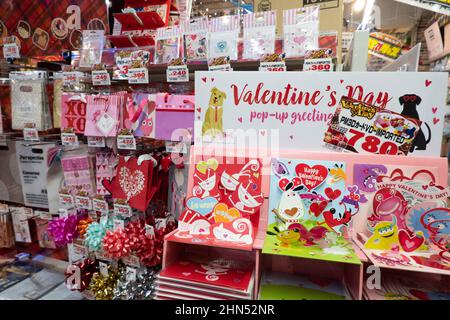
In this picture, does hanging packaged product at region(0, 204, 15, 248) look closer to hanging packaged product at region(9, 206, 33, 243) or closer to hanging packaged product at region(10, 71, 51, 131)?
hanging packaged product at region(9, 206, 33, 243)

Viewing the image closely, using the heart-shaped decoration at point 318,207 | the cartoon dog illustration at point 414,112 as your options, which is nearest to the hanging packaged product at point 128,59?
the heart-shaped decoration at point 318,207

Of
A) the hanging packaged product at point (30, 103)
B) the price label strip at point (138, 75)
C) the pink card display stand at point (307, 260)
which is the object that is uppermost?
the price label strip at point (138, 75)

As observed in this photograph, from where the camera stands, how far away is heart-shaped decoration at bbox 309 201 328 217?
1083mm

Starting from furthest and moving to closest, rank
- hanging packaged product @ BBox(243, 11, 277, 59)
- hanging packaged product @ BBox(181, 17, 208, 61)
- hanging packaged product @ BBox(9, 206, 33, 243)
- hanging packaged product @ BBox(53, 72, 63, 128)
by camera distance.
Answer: hanging packaged product @ BBox(9, 206, 33, 243) → hanging packaged product @ BBox(53, 72, 63, 128) → hanging packaged product @ BBox(181, 17, 208, 61) → hanging packaged product @ BBox(243, 11, 277, 59)

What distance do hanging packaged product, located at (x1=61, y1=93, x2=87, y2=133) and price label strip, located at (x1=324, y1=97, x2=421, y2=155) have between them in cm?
149

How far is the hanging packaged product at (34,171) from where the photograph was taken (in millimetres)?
2016

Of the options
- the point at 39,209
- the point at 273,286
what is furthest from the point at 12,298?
the point at 273,286

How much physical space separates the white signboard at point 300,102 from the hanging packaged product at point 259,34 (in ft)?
0.90

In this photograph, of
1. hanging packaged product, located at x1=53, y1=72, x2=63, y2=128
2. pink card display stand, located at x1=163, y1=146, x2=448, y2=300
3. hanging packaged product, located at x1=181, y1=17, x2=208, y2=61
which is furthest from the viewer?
hanging packaged product, located at x1=53, y1=72, x2=63, y2=128

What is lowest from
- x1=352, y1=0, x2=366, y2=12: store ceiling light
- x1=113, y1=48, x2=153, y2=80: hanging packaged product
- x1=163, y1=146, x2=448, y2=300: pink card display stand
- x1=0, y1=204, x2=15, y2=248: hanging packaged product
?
x1=0, y1=204, x2=15, y2=248: hanging packaged product

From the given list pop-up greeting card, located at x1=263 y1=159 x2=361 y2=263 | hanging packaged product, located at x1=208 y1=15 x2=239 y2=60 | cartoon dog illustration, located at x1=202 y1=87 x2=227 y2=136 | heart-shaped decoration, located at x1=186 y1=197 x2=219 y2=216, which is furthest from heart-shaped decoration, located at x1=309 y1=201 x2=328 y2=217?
hanging packaged product, located at x1=208 y1=15 x2=239 y2=60

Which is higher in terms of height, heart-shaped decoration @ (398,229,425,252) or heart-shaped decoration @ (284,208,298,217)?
heart-shaped decoration @ (284,208,298,217)

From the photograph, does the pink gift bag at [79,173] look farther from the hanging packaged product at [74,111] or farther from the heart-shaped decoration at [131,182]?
the heart-shaped decoration at [131,182]

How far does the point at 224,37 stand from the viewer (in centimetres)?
153
